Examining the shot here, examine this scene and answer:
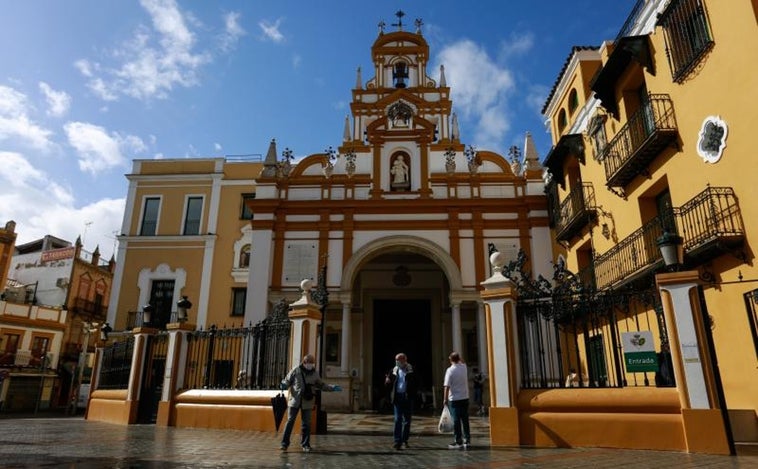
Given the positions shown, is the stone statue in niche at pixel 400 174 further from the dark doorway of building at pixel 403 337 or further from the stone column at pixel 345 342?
the dark doorway of building at pixel 403 337

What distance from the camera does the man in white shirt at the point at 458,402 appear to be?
7832mm

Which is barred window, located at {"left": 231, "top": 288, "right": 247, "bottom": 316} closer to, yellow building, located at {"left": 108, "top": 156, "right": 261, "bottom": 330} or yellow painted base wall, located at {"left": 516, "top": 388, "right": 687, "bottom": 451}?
yellow building, located at {"left": 108, "top": 156, "right": 261, "bottom": 330}

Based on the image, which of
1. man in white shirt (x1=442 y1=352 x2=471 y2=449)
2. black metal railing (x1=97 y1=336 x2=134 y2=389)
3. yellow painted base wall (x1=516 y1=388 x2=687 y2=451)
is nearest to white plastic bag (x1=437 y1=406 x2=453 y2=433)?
man in white shirt (x1=442 y1=352 x2=471 y2=449)

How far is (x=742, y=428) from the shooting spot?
8.53 metres

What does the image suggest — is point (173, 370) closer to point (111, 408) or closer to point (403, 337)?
point (111, 408)

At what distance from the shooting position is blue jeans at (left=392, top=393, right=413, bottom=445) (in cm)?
796

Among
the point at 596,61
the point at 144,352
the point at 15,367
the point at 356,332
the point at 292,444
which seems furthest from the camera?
the point at 15,367

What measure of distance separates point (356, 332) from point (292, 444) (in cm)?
1249

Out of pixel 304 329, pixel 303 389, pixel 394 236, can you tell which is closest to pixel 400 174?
pixel 394 236

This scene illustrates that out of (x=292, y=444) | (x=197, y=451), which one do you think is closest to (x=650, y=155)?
(x=292, y=444)

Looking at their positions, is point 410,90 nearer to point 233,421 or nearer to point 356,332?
point 356,332

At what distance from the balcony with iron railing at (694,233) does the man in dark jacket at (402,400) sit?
Result: 186 inches

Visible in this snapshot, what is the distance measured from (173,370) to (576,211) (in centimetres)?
1228

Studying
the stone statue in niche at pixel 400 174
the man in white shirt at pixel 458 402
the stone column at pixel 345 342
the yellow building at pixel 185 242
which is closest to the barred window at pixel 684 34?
the man in white shirt at pixel 458 402
